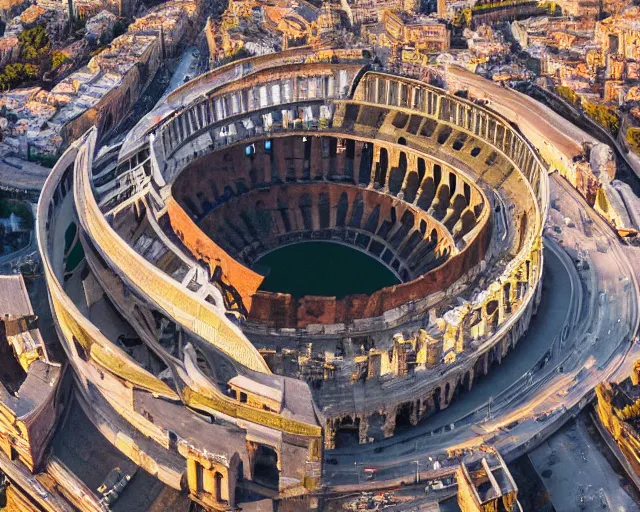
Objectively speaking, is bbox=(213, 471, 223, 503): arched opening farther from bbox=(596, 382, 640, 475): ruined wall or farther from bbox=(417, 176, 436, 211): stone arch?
bbox=(417, 176, 436, 211): stone arch

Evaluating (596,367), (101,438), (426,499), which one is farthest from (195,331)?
(596,367)

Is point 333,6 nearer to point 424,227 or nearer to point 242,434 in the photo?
point 424,227

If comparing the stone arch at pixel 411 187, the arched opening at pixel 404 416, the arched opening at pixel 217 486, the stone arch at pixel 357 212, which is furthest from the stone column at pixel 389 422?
the stone arch at pixel 411 187

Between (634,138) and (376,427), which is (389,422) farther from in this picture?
(634,138)

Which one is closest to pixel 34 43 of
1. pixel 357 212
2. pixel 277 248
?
pixel 277 248

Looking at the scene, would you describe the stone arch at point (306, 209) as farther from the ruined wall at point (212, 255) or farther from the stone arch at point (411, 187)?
the ruined wall at point (212, 255)

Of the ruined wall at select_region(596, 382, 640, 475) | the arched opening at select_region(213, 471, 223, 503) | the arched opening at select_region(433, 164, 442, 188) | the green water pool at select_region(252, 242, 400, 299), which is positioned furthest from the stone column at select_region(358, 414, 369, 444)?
the arched opening at select_region(433, 164, 442, 188)

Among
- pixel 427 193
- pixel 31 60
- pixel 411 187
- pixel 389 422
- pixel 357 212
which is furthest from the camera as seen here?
pixel 31 60
